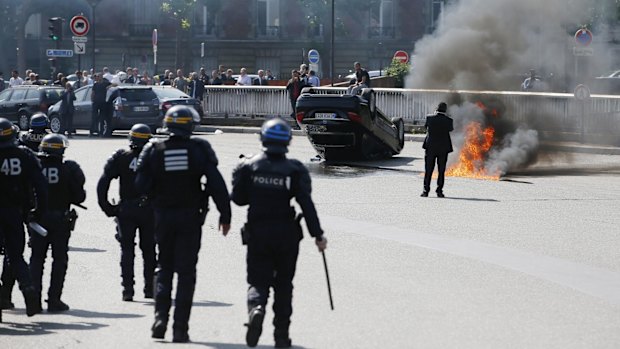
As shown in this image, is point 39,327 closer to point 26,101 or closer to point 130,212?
point 130,212

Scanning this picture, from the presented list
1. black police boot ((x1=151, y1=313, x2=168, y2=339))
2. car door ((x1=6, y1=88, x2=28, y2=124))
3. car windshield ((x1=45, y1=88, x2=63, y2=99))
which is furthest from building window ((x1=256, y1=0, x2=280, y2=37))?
black police boot ((x1=151, y1=313, x2=168, y2=339))

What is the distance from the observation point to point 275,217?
8570 mm

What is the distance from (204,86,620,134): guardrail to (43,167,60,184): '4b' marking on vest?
1672 cm

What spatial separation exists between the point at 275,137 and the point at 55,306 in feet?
8.80

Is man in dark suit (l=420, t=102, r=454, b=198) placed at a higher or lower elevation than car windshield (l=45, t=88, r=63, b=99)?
lower

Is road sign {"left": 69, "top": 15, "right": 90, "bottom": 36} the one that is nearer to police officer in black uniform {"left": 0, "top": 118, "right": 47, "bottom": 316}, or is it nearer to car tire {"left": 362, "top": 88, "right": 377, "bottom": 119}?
car tire {"left": 362, "top": 88, "right": 377, "bottom": 119}

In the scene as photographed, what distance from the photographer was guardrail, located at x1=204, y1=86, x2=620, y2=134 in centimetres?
2839

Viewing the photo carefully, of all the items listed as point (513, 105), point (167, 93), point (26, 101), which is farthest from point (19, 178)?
point (26, 101)

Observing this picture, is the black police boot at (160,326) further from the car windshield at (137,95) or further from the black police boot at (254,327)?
the car windshield at (137,95)

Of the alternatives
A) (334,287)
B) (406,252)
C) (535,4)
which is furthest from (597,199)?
(535,4)

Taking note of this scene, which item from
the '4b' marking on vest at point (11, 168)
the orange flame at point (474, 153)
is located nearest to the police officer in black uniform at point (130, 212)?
the '4b' marking on vest at point (11, 168)

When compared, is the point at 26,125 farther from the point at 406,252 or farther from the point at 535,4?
the point at 406,252

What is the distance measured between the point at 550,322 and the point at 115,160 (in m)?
3.61

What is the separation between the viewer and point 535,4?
33.3 meters
